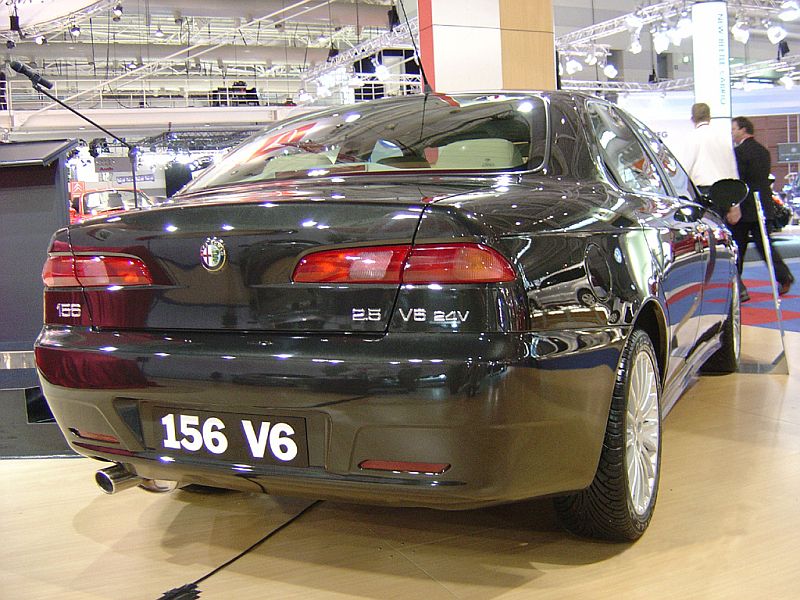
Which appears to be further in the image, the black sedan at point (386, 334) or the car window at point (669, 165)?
the car window at point (669, 165)

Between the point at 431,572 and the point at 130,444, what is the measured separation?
75cm

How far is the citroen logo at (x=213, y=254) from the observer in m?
1.80

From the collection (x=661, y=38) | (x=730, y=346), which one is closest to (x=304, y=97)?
(x=661, y=38)

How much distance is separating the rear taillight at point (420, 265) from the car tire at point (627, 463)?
518 millimetres

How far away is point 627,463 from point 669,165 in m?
1.60

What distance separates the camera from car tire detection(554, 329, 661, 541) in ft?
6.44

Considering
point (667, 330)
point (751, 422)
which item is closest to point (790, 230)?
point (751, 422)

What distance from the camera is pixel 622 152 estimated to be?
2.61 meters

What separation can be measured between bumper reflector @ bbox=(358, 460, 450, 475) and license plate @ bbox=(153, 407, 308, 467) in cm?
14

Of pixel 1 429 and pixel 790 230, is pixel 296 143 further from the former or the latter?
pixel 790 230

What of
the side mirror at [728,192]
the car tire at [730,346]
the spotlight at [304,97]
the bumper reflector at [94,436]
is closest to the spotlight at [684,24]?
the spotlight at [304,97]

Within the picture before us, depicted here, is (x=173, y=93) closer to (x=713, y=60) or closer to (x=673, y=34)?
(x=673, y=34)

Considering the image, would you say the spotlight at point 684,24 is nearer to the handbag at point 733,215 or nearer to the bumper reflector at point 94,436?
the handbag at point 733,215

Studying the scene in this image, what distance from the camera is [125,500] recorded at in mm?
2646
